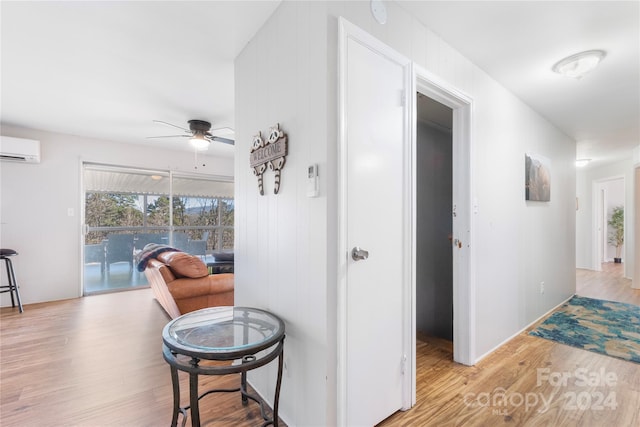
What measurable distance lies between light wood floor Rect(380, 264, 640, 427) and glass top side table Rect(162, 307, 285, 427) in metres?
0.83

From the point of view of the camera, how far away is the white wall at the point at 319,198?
136cm

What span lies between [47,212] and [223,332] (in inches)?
173

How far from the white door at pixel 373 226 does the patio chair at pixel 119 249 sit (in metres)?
4.96

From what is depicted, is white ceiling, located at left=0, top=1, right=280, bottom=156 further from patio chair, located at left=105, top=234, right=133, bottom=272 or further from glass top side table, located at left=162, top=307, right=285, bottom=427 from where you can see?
patio chair, located at left=105, top=234, right=133, bottom=272

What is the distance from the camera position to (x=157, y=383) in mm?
2027

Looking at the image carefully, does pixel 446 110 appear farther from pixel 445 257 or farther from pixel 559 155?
pixel 559 155

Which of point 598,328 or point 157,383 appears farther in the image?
point 598,328

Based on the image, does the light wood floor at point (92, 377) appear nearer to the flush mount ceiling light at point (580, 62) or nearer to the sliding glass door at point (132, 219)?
the sliding glass door at point (132, 219)

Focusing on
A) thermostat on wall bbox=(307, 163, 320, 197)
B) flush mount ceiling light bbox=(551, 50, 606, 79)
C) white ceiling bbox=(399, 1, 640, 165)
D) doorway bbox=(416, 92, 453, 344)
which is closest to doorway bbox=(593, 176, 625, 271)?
white ceiling bbox=(399, 1, 640, 165)

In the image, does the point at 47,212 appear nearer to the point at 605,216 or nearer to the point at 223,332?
the point at 223,332

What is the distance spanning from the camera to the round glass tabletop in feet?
4.09

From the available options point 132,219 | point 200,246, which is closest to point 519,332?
point 200,246

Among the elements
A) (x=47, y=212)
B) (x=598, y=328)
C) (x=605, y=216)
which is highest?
(x=47, y=212)

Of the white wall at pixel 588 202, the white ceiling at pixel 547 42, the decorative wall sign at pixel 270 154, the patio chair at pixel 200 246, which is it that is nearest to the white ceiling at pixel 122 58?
the decorative wall sign at pixel 270 154
